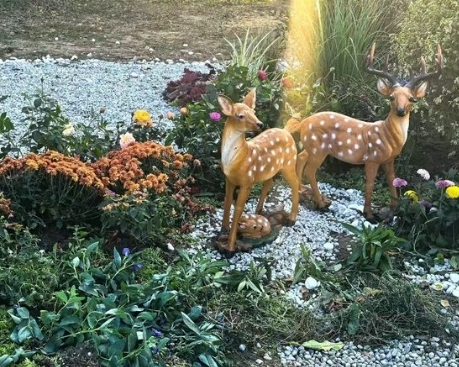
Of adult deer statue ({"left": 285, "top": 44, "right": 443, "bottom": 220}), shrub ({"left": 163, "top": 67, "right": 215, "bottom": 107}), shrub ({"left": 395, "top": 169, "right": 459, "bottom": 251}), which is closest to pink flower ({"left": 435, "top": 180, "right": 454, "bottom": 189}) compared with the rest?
shrub ({"left": 395, "top": 169, "right": 459, "bottom": 251})

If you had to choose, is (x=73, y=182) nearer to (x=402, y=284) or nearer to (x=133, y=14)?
(x=402, y=284)

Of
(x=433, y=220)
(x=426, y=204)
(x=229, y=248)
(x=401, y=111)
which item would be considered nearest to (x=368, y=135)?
(x=401, y=111)

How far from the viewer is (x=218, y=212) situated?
16.7 ft

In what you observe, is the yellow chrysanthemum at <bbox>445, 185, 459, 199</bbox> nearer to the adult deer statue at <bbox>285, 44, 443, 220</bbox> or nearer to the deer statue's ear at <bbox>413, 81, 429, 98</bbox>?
the adult deer statue at <bbox>285, 44, 443, 220</bbox>

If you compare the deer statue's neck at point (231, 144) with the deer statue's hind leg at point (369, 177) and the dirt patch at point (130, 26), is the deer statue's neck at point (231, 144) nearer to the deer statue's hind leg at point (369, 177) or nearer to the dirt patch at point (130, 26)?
the deer statue's hind leg at point (369, 177)

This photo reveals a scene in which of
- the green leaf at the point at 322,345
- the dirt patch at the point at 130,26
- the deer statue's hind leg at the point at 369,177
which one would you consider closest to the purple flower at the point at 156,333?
the green leaf at the point at 322,345

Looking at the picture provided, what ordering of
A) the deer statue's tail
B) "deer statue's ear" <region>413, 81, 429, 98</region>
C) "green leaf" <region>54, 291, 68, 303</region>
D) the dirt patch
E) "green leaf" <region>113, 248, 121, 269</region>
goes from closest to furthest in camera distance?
"green leaf" <region>54, 291, 68, 303</region>
"green leaf" <region>113, 248, 121, 269</region>
"deer statue's ear" <region>413, 81, 429, 98</region>
the deer statue's tail
the dirt patch

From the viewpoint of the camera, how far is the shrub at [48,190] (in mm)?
4402

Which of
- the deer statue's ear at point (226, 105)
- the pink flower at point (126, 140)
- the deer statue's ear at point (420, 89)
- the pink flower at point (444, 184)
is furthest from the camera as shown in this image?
the pink flower at point (126, 140)

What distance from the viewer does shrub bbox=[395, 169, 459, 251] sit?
15.4 ft

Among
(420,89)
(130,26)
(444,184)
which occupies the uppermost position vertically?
(420,89)

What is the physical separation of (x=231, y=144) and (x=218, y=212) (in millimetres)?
835

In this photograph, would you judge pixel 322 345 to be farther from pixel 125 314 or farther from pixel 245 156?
Result: pixel 245 156

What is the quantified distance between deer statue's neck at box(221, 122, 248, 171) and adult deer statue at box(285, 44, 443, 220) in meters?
0.82
